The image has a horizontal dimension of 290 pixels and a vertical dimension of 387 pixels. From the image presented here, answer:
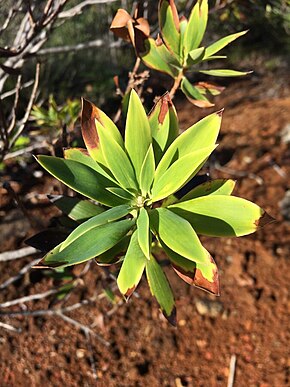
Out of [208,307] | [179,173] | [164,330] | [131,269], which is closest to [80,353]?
[164,330]

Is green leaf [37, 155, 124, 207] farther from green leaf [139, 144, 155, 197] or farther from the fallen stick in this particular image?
the fallen stick

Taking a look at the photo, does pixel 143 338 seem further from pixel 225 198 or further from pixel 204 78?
pixel 204 78

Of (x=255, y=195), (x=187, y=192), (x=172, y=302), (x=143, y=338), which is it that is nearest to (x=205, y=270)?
(x=172, y=302)

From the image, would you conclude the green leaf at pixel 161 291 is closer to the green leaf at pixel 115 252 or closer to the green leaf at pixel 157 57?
the green leaf at pixel 115 252

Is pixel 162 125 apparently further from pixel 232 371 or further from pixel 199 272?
pixel 232 371

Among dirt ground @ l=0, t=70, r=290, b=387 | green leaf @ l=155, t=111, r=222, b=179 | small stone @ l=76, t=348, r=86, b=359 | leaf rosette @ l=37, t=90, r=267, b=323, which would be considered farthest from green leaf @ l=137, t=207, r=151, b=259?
small stone @ l=76, t=348, r=86, b=359

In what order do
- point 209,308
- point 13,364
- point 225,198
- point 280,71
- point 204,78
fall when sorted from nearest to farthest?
1. point 225,198
2. point 13,364
3. point 209,308
4. point 204,78
5. point 280,71
